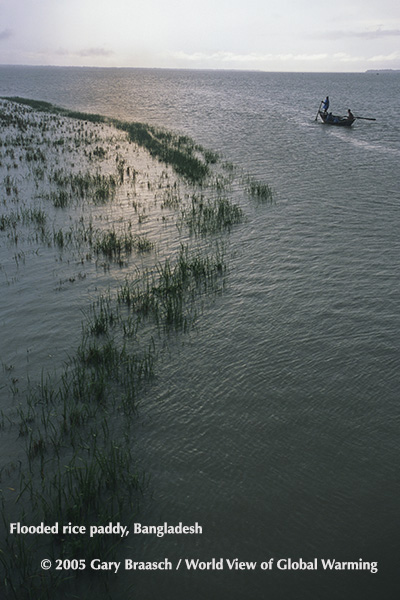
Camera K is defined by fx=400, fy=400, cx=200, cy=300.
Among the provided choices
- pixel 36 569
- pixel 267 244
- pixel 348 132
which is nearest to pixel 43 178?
pixel 267 244

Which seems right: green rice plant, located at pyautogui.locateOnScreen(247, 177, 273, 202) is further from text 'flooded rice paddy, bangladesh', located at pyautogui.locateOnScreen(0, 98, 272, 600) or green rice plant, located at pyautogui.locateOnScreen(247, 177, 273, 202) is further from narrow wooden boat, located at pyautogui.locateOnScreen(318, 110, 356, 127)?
narrow wooden boat, located at pyautogui.locateOnScreen(318, 110, 356, 127)

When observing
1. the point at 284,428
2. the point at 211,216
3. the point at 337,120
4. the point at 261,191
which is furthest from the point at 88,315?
the point at 337,120

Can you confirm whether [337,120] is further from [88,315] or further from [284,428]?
[284,428]

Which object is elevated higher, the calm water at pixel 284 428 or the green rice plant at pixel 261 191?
the green rice plant at pixel 261 191

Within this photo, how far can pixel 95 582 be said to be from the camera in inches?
172

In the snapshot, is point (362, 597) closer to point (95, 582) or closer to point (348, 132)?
point (95, 582)

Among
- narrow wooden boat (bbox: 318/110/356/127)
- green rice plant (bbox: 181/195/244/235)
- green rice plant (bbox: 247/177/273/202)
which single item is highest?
narrow wooden boat (bbox: 318/110/356/127)

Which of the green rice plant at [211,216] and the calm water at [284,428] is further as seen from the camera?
the green rice plant at [211,216]

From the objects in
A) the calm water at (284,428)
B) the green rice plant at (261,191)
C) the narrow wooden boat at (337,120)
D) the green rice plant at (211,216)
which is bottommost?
the calm water at (284,428)

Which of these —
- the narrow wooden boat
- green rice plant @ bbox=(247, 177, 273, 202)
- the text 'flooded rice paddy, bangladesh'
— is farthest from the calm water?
the narrow wooden boat

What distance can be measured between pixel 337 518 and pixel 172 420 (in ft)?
9.14

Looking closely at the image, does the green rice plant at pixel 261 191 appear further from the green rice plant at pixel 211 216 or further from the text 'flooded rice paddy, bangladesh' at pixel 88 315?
the green rice plant at pixel 211 216

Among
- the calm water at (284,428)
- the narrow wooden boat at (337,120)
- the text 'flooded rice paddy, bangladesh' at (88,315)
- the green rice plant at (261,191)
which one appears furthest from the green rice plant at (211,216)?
the narrow wooden boat at (337,120)

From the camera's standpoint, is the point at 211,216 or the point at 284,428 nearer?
the point at 284,428
